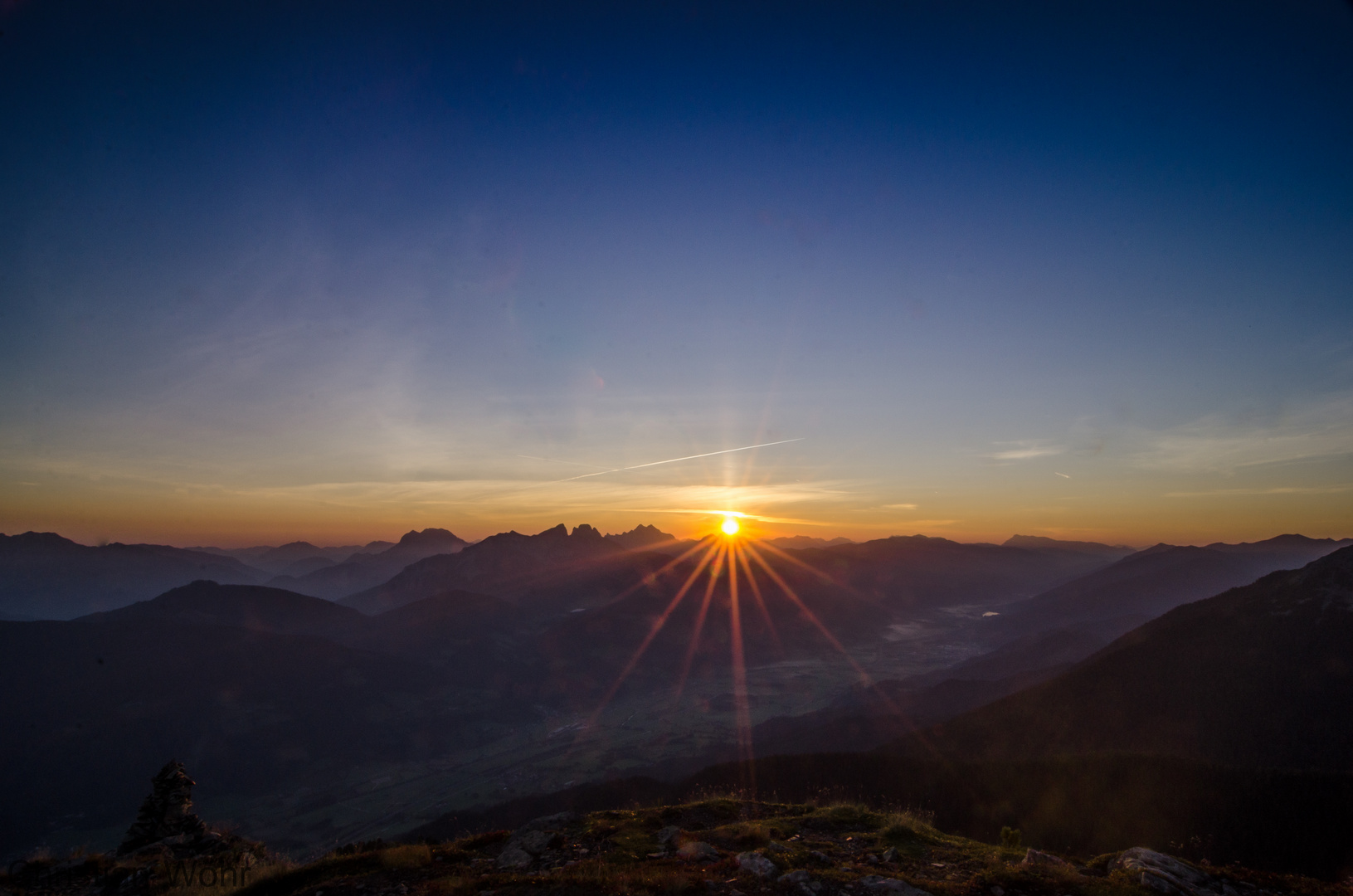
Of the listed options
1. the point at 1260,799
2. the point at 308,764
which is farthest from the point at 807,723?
the point at 308,764

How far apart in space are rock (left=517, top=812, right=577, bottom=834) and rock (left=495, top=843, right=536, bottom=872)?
259 centimetres

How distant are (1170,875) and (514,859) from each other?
16281 mm

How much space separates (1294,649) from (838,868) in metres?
139

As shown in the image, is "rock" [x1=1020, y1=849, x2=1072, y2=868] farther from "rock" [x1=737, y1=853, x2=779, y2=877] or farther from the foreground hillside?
"rock" [x1=737, y1=853, x2=779, y2=877]

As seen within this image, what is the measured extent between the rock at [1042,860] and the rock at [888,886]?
3.84 meters

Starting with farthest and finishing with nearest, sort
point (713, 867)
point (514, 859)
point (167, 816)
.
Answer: point (167, 816), point (514, 859), point (713, 867)

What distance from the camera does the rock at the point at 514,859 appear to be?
1474 centimetres

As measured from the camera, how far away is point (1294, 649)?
96.7 meters

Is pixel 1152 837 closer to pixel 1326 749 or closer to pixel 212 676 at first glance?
pixel 1326 749

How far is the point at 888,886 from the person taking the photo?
37.7ft

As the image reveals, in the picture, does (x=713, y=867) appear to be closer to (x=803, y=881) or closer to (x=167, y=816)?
(x=803, y=881)

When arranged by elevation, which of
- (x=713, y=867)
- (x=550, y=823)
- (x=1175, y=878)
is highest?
(x=1175, y=878)

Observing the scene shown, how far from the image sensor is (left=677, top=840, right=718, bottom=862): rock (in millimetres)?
13911

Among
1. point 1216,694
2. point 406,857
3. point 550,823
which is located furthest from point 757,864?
point 1216,694
